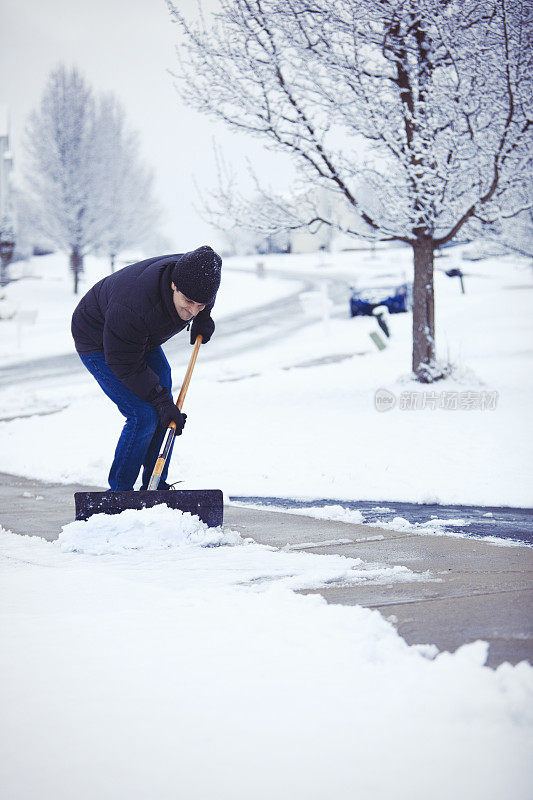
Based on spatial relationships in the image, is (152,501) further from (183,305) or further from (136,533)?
(183,305)

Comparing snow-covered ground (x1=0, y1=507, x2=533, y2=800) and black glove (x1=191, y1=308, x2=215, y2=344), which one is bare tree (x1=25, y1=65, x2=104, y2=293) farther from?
snow-covered ground (x1=0, y1=507, x2=533, y2=800)

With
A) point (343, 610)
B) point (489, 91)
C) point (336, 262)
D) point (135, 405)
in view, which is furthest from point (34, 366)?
point (336, 262)

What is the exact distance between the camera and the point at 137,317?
3.93m

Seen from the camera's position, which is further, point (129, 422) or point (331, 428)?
point (331, 428)

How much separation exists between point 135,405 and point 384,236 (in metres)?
5.50

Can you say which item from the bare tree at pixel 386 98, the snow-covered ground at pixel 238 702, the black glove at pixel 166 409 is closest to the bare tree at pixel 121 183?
the bare tree at pixel 386 98

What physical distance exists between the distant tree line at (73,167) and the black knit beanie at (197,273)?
Result: 91.9 ft

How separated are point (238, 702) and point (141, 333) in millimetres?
2260

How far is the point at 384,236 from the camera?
29.7 ft

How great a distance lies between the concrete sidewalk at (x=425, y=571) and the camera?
8.53ft

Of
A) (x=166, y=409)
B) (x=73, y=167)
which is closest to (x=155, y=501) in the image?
(x=166, y=409)

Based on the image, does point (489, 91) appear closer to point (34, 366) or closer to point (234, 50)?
point (234, 50)

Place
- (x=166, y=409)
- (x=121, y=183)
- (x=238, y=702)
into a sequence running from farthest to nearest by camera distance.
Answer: (x=121, y=183) < (x=166, y=409) < (x=238, y=702)

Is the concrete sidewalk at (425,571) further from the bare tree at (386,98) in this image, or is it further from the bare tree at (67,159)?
the bare tree at (67,159)
